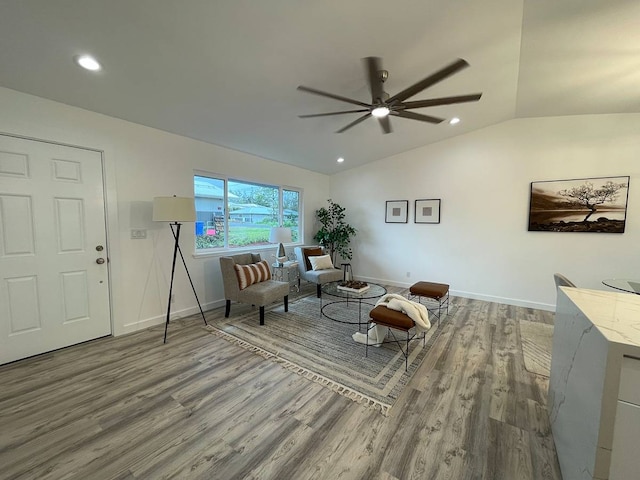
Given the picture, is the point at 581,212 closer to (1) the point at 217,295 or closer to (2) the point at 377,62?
(2) the point at 377,62

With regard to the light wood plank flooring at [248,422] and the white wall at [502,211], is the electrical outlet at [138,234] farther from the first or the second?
the white wall at [502,211]

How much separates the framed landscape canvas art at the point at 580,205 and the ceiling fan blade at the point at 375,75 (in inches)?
135

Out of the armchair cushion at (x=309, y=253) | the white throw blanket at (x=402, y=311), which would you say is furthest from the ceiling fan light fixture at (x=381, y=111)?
the armchair cushion at (x=309, y=253)

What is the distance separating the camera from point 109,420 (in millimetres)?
1795

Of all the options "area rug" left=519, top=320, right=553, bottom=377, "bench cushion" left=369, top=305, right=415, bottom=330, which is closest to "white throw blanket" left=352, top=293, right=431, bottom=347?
"bench cushion" left=369, top=305, right=415, bottom=330

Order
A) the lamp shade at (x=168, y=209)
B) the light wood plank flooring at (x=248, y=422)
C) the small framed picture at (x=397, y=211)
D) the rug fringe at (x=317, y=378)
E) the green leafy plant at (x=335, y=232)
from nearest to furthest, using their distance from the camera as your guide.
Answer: the light wood plank flooring at (x=248, y=422)
the rug fringe at (x=317, y=378)
the lamp shade at (x=168, y=209)
the small framed picture at (x=397, y=211)
the green leafy plant at (x=335, y=232)

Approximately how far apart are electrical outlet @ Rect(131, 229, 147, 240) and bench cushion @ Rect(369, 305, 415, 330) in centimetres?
293

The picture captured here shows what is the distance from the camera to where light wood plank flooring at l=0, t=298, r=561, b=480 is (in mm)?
1471

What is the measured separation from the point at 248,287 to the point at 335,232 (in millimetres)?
2783

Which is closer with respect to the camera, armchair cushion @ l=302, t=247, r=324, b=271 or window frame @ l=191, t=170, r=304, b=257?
window frame @ l=191, t=170, r=304, b=257

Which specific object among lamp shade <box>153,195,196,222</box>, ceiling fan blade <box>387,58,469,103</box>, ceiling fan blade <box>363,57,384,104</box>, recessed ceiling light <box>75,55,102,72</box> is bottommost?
lamp shade <box>153,195,196,222</box>

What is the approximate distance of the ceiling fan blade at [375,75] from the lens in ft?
5.97

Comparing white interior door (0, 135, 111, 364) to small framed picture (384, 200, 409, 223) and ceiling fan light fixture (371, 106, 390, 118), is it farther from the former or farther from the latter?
small framed picture (384, 200, 409, 223)

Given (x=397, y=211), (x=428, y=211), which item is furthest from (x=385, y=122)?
(x=397, y=211)
